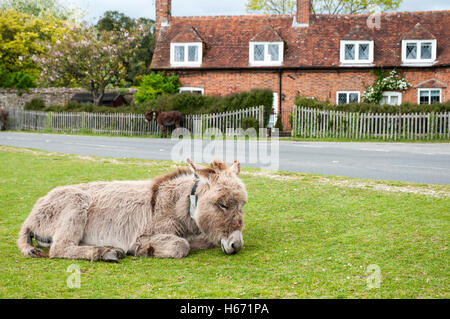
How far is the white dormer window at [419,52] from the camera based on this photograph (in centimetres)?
3634

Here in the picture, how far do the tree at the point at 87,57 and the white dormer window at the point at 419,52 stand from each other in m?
24.1

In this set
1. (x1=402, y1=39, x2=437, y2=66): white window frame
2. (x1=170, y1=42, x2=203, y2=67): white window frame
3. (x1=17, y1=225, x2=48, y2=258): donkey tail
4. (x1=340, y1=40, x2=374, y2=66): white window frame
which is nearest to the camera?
(x1=17, y1=225, x2=48, y2=258): donkey tail

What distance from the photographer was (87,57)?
41469 mm

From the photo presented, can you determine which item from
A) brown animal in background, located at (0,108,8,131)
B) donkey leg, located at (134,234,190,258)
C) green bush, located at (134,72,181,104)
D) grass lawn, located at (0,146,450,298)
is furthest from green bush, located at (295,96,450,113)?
brown animal in background, located at (0,108,8,131)

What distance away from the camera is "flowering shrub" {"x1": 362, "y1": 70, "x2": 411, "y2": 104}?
36125 millimetres

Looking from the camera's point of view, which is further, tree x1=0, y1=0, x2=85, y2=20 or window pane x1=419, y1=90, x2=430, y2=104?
tree x1=0, y1=0, x2=85, y2=20

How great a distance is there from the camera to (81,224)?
627 centimetres

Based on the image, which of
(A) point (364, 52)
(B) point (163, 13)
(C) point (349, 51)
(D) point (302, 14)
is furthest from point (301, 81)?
(B) point (163, 13)

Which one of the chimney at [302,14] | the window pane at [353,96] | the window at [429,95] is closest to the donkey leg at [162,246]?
the window pane at [353,96]

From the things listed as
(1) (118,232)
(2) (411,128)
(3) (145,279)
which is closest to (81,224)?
(1) (118,232)

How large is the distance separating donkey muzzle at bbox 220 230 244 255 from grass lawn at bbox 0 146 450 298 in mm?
112

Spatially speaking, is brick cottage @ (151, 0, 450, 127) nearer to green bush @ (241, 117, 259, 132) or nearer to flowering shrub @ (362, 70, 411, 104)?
flowering shrub @ (362, 70, 411, 104)

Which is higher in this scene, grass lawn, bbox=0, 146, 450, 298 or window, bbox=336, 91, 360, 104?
window, bbox=336, 91, 360, 104

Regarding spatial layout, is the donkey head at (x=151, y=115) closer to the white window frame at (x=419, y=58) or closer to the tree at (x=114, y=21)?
the white window frame at (x=419, y=58)
